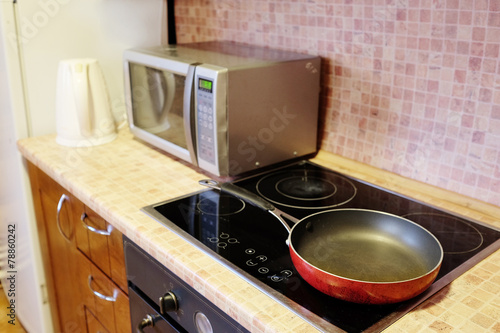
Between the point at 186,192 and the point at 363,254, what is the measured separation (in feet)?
1.55

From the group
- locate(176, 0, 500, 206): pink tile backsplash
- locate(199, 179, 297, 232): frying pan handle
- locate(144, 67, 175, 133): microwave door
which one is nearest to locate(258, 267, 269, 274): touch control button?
locate(199, 179, 297, 232): frying pan handle

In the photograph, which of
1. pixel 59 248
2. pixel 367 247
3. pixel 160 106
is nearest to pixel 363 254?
pixel 367 247

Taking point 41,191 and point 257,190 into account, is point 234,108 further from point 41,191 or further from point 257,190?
point 41,191

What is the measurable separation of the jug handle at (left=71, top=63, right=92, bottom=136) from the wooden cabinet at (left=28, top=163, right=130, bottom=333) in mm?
193

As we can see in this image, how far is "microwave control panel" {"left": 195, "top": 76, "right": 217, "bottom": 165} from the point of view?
1177 mm

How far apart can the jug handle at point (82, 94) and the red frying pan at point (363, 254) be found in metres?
0.69

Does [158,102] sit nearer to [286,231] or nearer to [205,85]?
[205,85]

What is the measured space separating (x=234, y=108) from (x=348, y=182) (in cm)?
35

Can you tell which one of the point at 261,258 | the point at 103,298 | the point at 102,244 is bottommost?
the point at 103,298

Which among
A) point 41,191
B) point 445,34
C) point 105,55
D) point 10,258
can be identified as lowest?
point 10,258

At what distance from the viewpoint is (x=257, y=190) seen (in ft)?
4.02

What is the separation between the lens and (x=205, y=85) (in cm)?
118

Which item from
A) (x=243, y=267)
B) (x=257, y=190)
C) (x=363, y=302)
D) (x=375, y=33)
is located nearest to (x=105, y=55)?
(x=257, y=190)

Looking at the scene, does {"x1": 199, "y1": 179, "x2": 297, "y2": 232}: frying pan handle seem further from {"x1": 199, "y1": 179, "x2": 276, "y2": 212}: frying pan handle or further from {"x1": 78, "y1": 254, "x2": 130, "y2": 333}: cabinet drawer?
{"x1": 78, "y1": 254, "x2": 130, "y2": 333}: cabinet drawer
